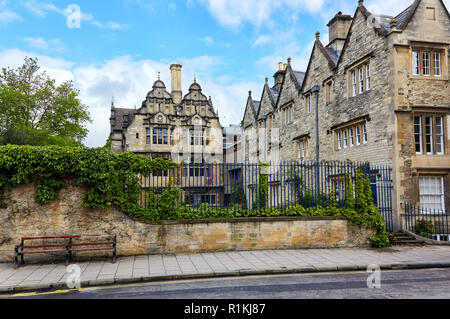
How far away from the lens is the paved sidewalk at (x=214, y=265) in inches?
325

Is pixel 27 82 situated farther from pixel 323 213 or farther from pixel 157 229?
pixel 323 213

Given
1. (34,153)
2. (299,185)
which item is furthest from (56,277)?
(299,185)

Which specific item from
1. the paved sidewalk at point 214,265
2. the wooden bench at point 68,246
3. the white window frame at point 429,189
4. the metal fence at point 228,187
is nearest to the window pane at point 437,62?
the white window frame at point 429,189

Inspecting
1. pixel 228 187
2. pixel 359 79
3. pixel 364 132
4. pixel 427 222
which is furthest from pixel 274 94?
pixel 228 187

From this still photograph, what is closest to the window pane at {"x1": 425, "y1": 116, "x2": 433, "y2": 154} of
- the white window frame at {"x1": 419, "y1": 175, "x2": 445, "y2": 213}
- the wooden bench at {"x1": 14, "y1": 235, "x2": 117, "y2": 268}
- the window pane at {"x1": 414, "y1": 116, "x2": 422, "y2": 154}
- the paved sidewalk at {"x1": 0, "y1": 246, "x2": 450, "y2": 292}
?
the window pane at {"x1": 414, "y1": 116, "x2": 422, "y2": 154}

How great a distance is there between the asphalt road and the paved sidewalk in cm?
39

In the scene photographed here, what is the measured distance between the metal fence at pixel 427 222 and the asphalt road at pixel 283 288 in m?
5.76

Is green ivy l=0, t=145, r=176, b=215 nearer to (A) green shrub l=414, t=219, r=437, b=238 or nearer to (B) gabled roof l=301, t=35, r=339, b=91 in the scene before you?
(A) green shrub l=414, t=219, r=437, b=238

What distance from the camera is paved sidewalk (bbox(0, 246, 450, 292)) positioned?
8266 mm

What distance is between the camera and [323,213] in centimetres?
1261

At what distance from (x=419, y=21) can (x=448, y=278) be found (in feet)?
40.4

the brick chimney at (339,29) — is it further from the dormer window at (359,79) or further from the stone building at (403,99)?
the dormer window at (359,79)

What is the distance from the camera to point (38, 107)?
29062mm
